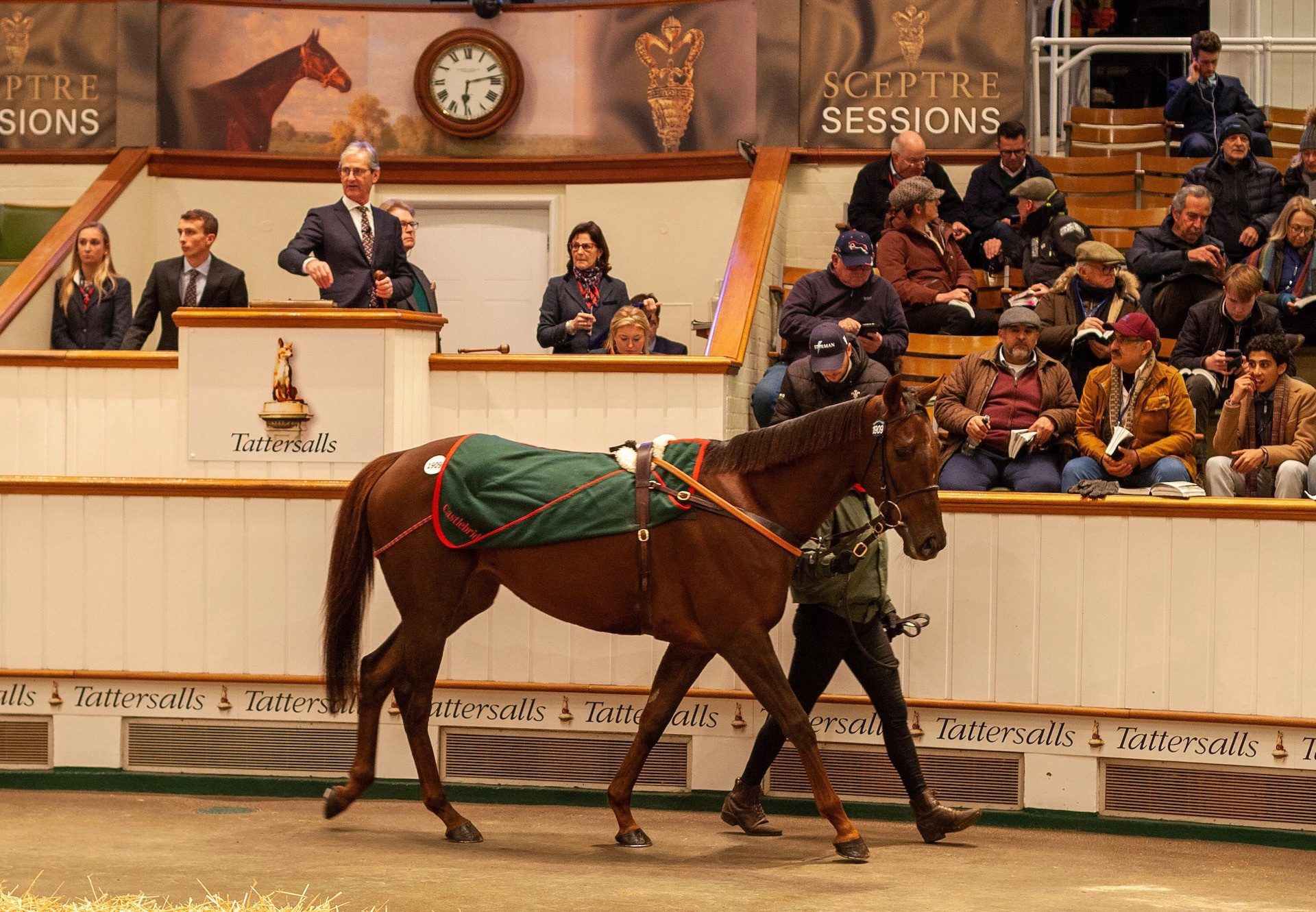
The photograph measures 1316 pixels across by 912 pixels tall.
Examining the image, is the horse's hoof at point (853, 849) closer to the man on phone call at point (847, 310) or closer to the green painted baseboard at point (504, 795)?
the green painted baseboard at point (504, 795)

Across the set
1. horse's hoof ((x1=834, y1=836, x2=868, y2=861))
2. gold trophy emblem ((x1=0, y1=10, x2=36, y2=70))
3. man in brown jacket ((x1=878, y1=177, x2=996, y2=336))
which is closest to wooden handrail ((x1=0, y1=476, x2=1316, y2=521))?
horse's hoof ((x1=834, y1=836, x2=868, y2=861))

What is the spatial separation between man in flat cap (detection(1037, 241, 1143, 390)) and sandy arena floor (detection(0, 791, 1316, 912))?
9.84ft

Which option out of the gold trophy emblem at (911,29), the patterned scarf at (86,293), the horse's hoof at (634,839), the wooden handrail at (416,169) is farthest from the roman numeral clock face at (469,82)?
the horse's hoof at (634,839)

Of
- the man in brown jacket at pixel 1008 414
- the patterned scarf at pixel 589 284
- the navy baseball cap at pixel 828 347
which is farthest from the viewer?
the patterned scarf at pixel 589 284

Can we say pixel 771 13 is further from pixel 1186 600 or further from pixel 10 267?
pixel 1186 600

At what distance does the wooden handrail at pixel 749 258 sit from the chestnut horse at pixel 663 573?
1.71m

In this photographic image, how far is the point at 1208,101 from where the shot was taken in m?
12.8

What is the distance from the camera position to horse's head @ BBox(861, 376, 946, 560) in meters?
6.66

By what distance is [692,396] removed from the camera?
27.0 feet

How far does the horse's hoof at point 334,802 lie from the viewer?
24.2ft

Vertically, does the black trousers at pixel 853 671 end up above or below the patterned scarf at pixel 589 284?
below

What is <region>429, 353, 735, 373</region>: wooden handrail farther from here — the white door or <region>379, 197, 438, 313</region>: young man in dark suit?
the white door

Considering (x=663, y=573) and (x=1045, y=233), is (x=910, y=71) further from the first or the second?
(x=663, y=573)

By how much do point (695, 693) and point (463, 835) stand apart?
4.32 ft
